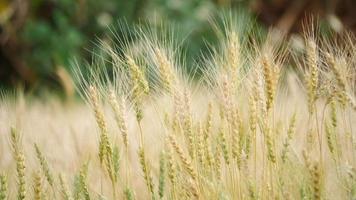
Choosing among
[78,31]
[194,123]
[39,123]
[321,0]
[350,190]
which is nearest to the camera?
[350,190]

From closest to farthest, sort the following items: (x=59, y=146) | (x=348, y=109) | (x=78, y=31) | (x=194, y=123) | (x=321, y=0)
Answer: (x=194, y=123) < (x=348, y=109) < (x=59, y=146) < (x=78, y=31) < (x=321, y=0)

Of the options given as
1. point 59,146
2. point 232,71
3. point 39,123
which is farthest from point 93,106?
point 39,123

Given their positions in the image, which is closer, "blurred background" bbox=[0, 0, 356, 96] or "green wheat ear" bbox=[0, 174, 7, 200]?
"green wheat ear" bbox=[0, 174, 7, 200]

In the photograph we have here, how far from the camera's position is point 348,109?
177 centimetres

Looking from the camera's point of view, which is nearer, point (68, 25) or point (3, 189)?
point (3, 189)

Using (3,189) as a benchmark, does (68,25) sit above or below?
above

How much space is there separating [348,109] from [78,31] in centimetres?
425

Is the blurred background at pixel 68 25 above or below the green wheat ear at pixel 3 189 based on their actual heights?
above

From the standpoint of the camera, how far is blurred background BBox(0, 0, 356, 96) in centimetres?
544

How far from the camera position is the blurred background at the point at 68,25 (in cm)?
544

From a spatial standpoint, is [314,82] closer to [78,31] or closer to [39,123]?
[39,123]

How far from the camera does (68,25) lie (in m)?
5.62

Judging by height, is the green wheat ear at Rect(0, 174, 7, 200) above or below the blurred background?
below

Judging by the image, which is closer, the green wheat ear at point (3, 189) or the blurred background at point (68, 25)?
the green wheat ear at point (3, 189)
